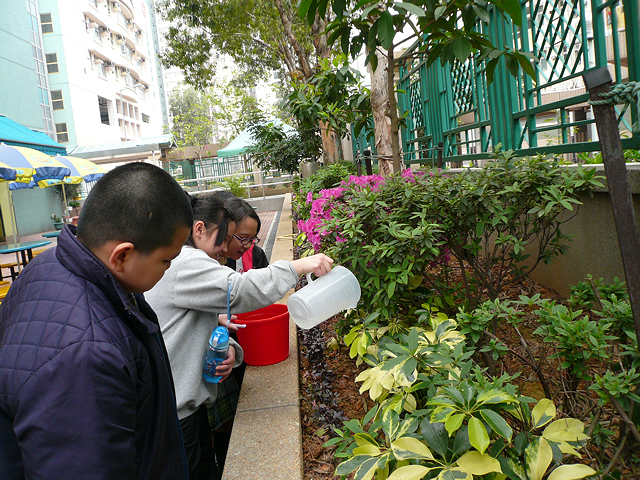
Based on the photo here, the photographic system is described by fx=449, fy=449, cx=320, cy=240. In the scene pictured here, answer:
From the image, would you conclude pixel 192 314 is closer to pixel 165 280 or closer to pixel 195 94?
pixel 165 280

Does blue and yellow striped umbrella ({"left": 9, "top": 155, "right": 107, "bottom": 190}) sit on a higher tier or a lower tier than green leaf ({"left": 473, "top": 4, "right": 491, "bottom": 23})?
higher

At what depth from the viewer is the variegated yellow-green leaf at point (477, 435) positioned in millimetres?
1063

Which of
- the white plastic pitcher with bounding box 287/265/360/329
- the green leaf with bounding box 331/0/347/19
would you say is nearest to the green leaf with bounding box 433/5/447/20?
the green leaf with bounding box 331/0/347/19

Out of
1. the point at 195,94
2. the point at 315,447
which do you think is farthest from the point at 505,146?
the point at 195,94

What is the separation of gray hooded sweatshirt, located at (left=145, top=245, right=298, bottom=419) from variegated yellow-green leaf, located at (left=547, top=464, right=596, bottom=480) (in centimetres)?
120

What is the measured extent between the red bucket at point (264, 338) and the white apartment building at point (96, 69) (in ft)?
102

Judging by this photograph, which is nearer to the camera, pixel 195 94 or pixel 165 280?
pixel 165 280

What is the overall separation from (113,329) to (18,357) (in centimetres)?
19

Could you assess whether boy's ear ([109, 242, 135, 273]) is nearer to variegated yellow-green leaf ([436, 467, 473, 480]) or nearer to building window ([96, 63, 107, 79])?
variegated yellow-green leaf ([436, 467, 473, 480])

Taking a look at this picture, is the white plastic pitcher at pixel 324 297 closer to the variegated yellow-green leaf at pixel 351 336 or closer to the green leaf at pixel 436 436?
the variegated yellow-green leaf at pixel 351 336

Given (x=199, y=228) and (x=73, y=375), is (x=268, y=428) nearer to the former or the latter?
(x=199, y=228)

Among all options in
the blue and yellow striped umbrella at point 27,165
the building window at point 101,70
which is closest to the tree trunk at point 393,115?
the blue and yellow striped umbrella at point 27,165

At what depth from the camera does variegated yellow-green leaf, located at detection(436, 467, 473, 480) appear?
3.70 feet

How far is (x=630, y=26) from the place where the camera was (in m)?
2.24
